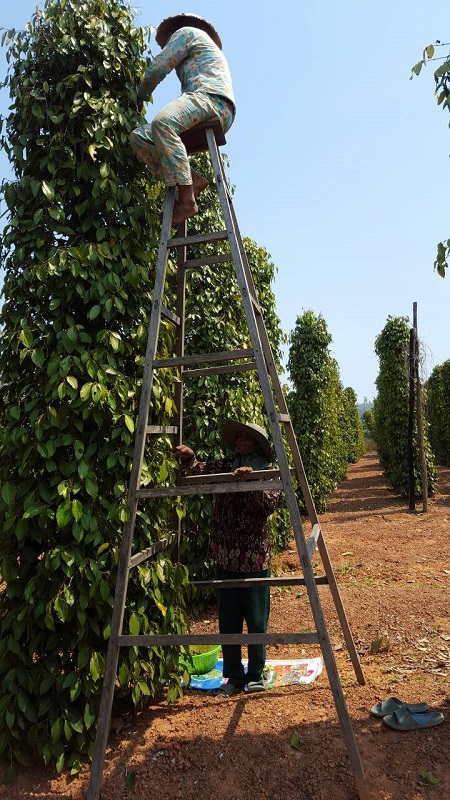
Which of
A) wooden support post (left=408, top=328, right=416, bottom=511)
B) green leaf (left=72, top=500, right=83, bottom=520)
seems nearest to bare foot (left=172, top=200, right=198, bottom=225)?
green leaf (left=72, top=500, right=83, bottom=520)

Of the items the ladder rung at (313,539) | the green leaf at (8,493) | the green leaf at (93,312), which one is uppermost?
the green leaf at (93,312)

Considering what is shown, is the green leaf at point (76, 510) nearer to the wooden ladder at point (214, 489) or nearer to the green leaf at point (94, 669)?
the wooden ladder at point (214, 489)

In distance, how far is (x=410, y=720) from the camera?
3.22m

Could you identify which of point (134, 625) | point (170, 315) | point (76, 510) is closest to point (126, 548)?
point (76, 510)

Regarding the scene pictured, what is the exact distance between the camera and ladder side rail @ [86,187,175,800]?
265 centimetres

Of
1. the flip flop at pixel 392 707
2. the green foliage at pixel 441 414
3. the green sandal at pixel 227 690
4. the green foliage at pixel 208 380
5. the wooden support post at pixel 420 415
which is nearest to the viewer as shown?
the flip flop at pixel 392 707

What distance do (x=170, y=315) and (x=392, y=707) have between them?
2.86 metres

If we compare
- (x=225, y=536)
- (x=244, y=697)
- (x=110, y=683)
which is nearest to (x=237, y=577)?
(x=225, y=536)

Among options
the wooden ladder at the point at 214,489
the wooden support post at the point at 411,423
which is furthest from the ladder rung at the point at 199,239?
the wooden support post at the point at 411,423

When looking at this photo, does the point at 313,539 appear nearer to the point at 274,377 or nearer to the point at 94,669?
the point at 274,377

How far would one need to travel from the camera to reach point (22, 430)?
9.67 feet

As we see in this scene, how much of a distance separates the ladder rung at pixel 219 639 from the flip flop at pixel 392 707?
116 centimetres

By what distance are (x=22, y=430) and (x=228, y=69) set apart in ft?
Answer: 8.24

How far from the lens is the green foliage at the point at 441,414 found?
72.5 feet
